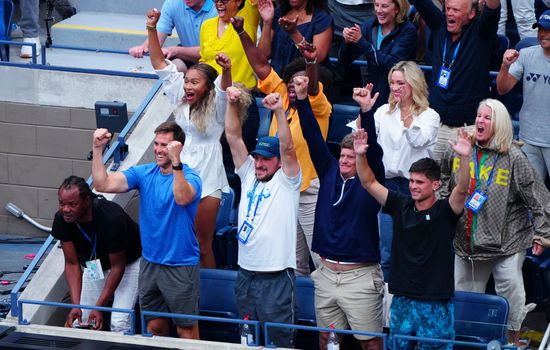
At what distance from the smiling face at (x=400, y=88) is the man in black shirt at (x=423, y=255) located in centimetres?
126

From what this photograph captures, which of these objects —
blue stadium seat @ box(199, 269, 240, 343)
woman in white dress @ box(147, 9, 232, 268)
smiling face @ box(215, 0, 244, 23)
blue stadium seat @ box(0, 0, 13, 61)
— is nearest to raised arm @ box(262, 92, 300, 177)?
woman in white dress @ box(147, 9, 232, 268)

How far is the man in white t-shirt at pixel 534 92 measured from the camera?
31.6 ft

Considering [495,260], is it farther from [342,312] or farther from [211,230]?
[211,230]

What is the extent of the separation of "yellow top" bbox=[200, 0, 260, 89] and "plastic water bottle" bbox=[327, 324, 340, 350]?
278 cm

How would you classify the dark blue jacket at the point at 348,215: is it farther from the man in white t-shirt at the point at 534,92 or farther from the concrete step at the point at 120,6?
the concrete step at the point at 120,6

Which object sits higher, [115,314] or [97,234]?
[97,234]

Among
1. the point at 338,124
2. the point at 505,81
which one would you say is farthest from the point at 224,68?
the point at 505,81

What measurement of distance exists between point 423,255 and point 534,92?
2.38 meters

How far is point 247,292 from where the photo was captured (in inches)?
333

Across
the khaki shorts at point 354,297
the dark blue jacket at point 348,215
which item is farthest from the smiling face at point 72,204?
the khaki shorts at point 354,297

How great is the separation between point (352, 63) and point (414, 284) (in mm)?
3439

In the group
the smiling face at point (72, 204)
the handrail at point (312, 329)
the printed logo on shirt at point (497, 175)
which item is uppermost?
the printed logo on shirt at point (497, 175)

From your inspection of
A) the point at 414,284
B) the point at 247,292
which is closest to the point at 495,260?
the point at 414,284

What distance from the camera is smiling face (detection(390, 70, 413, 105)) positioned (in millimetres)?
9227
